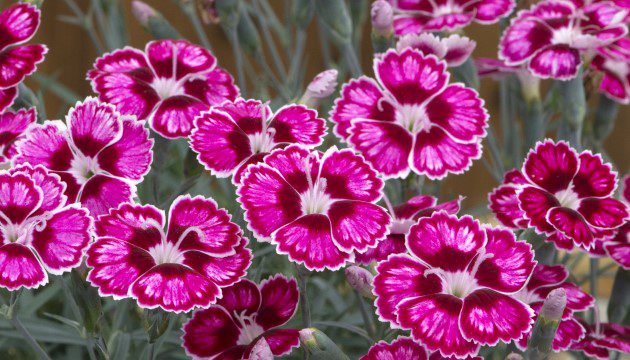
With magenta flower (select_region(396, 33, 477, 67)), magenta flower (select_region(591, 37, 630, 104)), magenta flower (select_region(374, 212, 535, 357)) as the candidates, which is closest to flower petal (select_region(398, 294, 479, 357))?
magenta flower (select_region(374, 212, 535, 357))

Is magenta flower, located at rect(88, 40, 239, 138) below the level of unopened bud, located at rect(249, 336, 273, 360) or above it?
above

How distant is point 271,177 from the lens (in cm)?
45

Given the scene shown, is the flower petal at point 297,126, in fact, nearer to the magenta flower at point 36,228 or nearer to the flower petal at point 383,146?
the flower petal at point 383,146

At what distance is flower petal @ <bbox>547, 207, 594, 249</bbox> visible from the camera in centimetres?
47

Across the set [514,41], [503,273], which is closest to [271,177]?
[503,273]

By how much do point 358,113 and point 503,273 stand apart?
0.51 feet

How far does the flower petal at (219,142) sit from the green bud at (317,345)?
0.36ft

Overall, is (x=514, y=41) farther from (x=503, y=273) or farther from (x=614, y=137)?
(x=614, y=137)

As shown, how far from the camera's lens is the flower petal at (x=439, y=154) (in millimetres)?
509

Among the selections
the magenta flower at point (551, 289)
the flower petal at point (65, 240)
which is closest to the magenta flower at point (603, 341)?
the magenta flower at point (551, 289)

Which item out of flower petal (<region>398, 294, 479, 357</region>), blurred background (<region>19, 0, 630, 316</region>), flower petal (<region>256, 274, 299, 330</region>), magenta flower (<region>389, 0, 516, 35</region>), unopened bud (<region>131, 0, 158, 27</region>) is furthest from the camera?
blurred background (<region>19, 0, 630, 316</region>)

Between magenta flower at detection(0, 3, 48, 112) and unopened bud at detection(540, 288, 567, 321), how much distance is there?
1.17ft

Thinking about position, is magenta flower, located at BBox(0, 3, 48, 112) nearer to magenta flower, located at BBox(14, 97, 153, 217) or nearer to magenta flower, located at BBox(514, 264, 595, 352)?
magenta flower, located at BBox(14, 97, 153, 217)

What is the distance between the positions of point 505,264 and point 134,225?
0.70 feet
